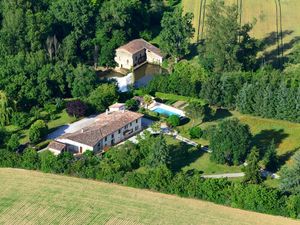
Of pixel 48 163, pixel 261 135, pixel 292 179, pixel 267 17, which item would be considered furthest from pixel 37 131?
pixel 267 17

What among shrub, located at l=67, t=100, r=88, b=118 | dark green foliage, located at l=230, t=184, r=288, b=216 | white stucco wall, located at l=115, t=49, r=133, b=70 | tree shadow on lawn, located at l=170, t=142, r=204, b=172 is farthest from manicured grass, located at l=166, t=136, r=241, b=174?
white stucco wall, located at l=115, t=49, r=133, b=70

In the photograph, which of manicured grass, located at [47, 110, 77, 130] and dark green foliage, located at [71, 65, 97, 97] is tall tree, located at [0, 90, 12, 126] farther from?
dark green foliage, located at [71, 65, 97, 97]

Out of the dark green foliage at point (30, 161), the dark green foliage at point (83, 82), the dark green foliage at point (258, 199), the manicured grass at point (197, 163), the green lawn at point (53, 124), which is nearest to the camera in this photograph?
the dark green foliage at point (258, 199)

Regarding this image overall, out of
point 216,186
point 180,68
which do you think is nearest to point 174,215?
point 216,186

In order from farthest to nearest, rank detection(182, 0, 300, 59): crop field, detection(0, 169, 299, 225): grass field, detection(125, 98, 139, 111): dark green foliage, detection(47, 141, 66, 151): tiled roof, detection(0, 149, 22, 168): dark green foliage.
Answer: detection(182, 0, 300, 59): crop field
detection(125, 98, 139, 111): dark green foliage
detection(47, 141, 66, 151): tiled roof
detection(0, 149, 22, 168): dark green foliage
detection(0, 169, 299, 225): grass field

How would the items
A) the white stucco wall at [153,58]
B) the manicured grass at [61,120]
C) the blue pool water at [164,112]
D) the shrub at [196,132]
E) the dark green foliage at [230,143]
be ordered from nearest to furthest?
1. the dark green foliage at [230,143]
2. the shrub at [196,132]
3. the manicured grass at [61,120]
4. the blue pool water at [164,112]
5. the white stucco wall at [153,58]

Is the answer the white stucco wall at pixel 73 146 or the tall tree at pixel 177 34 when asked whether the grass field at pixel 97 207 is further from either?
the tall tree at pixel 177 34

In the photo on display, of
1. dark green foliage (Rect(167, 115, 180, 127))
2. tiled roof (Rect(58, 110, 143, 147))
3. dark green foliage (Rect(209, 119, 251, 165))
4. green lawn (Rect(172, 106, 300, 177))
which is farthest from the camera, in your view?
dark green foliage (Rect(167, 115, 180, 127))

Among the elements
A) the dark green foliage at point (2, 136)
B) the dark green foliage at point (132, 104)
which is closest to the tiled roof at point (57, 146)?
the dark green foliage at point (2, 136)
